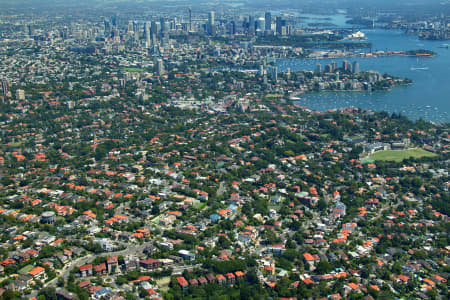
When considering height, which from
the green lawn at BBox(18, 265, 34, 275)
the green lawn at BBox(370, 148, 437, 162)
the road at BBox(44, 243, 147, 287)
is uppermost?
the green lawn at BBox(370, 148, 437, 162)

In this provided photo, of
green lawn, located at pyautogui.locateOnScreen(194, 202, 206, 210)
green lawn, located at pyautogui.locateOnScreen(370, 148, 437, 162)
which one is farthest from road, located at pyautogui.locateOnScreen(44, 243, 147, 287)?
green lawn, located at pyautogui.locateOnScreen(370, 148, 437, 162)

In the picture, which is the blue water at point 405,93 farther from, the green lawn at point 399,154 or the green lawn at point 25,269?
the green lawn at point 25,269

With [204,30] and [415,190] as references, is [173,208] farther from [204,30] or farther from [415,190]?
[204,30]

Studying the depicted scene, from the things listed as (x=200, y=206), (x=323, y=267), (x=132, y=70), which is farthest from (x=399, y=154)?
(x=132, y=70)

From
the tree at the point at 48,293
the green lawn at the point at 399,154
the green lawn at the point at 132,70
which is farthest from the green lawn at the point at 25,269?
the green lawn at the point at 132,70

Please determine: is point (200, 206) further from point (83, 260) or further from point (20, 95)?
point (20, 95)

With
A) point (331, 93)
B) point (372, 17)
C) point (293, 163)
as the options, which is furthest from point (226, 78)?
point (372, 17)

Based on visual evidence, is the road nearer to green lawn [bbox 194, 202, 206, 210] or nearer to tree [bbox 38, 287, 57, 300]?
tree [bbox 38, 287, 57, 300]
